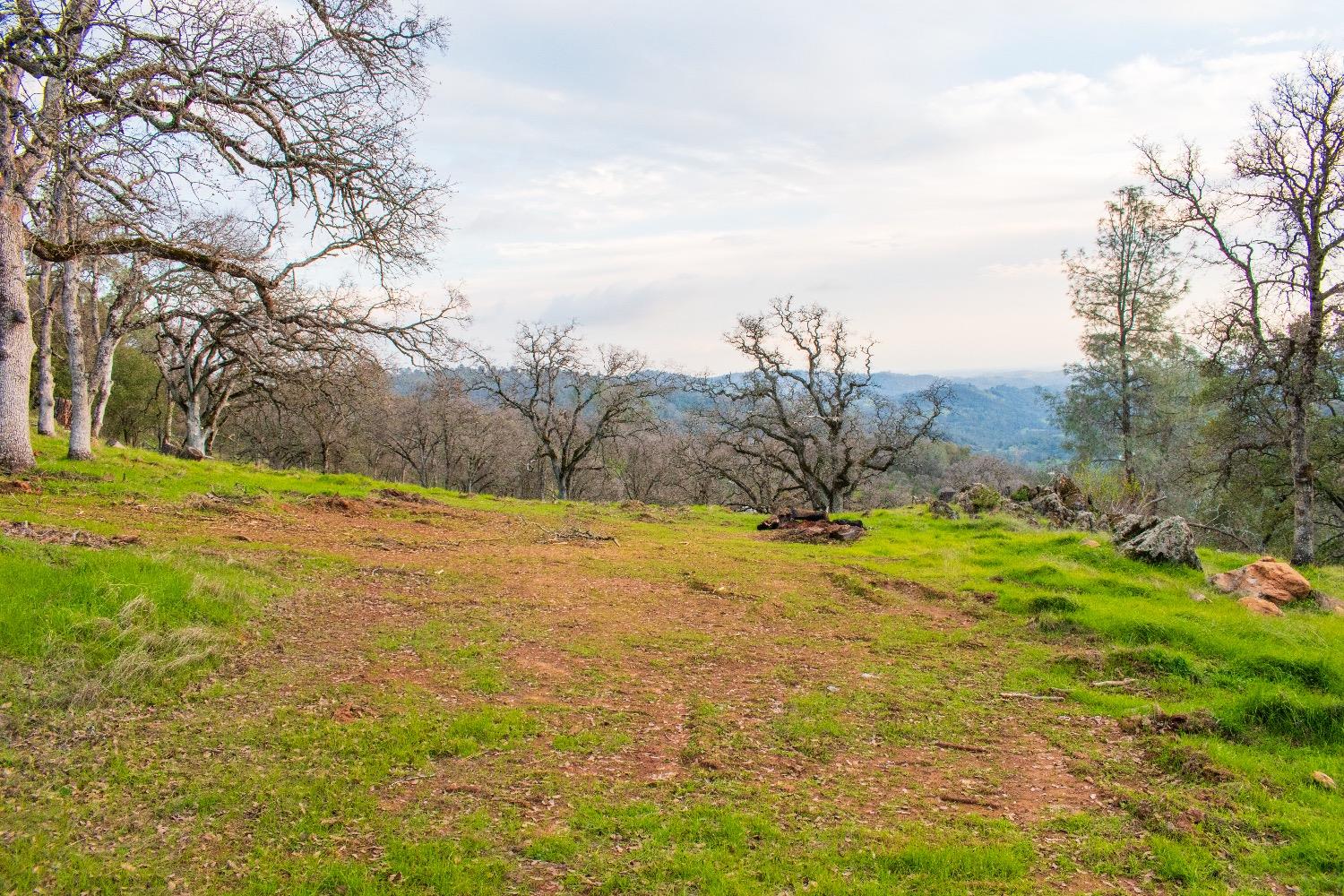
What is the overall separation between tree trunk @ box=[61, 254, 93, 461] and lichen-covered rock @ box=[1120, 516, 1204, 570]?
20007 mm

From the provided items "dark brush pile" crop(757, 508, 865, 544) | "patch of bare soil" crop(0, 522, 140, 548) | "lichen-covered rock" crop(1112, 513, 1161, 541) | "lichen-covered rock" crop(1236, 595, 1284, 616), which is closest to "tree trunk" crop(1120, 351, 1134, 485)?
"dark brush pile" crop(757, 508, 865, 544)

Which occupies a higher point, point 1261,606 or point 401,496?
point 401,496

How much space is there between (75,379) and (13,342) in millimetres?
5521

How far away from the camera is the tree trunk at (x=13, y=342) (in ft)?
33.7

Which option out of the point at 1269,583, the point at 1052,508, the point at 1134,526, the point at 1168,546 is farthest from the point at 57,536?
the point at 1052,508

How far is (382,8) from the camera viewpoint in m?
11.2

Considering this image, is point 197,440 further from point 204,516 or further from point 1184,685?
point 1184,685

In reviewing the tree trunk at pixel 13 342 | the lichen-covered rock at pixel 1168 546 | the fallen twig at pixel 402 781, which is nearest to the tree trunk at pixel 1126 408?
the lichen-covered rock at pixel 1168 546

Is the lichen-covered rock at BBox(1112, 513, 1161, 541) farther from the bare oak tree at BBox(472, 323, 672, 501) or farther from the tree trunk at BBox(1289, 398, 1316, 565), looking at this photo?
the bare oak tree at BBox(472, 323, 672, 501)

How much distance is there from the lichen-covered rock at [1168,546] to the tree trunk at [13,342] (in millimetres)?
17775

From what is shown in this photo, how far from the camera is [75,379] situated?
605 inches

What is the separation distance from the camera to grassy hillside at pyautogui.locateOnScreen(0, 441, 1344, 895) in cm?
389

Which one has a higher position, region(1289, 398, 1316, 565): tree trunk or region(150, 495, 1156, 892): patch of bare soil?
region(1289, 398, 1316, 565): tree trunk

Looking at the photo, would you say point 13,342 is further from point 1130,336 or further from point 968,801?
point 1130,336
